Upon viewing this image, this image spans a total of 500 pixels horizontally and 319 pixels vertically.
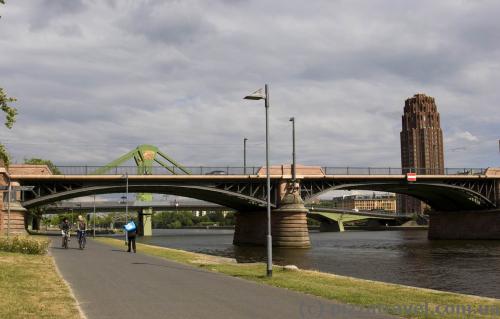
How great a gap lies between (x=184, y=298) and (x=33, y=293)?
350 cm

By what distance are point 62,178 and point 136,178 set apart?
8.34 metres

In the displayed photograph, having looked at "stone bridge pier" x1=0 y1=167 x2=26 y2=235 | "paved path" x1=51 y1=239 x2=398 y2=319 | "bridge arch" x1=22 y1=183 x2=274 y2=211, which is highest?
"bridge arch" x1=22 y1=183 x2=274 y2=211

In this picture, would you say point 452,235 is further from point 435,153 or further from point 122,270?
point 435,153

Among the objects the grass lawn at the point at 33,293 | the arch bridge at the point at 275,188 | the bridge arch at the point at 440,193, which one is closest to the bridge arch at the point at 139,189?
the arch bridge at the point at 275,188

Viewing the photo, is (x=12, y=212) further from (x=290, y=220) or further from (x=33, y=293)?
(x=33, y=293)

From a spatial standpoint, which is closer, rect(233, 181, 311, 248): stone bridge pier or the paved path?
the paved path

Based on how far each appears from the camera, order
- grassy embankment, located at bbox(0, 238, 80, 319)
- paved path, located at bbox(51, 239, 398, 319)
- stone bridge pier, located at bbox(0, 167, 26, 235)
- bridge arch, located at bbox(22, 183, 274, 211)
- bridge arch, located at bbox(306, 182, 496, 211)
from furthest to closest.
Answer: bridge arch, located at bbox(306, 182, 496, 211)
bridge arch, located at bbox(22, 183, 274, 211)
stone bridge pier, located at bbox(0, 167, 26, 235)
paved path, located at bbox(51, 239, 398, 319)
grassy embankment, located at bbox(0, 238, 80, 319)

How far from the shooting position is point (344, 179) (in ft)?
232

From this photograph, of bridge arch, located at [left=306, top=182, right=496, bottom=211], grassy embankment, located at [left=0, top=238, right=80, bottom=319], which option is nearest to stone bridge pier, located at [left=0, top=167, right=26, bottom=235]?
bridge arch, located at [left=306, top=182, right=496, bottom=211]

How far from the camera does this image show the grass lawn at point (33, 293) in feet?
32.8

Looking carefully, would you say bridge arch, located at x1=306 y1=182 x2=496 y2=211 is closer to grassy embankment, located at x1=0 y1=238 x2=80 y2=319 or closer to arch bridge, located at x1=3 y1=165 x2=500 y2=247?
arch bridge, located at x1=3 y1=165 x2=500 y2=247

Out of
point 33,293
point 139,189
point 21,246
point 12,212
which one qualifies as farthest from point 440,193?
point 33,293

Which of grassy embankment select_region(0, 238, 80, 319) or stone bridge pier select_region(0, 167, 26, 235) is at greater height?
stone bridge pier select_region(0, 167, 26, 235)

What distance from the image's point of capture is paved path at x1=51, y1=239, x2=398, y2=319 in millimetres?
10742
